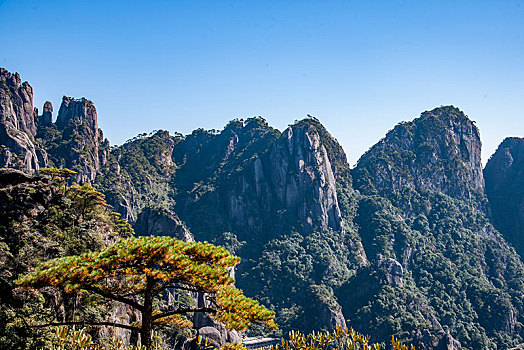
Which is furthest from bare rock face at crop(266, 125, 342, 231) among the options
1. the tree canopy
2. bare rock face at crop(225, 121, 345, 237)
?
the tree canopy

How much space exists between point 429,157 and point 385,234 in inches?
1376

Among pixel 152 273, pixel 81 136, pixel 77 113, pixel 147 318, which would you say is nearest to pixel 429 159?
pixel 81 136

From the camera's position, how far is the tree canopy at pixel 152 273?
258 inches

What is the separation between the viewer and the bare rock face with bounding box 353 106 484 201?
109562mm

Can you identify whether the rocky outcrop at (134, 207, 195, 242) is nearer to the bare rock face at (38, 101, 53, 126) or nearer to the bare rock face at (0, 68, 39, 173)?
the bare rock face at (0, 68, 39, 173)

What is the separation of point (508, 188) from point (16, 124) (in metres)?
130

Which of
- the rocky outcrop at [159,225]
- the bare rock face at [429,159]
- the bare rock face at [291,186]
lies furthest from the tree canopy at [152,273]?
the bare rock face at [429,159]

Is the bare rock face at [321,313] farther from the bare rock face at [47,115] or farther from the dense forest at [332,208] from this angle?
the bare rock face at [47,115]

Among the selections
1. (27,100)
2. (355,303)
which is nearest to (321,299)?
(355,303)

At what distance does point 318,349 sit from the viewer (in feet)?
25.7

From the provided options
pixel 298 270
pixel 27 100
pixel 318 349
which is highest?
pixel 27 100

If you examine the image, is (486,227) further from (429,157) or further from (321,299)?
(321,299)

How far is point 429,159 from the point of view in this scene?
113m

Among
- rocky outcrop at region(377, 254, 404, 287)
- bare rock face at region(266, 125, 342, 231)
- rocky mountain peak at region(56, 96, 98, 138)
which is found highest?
rocky mountain peak at region(56, 96, 98, 138)
